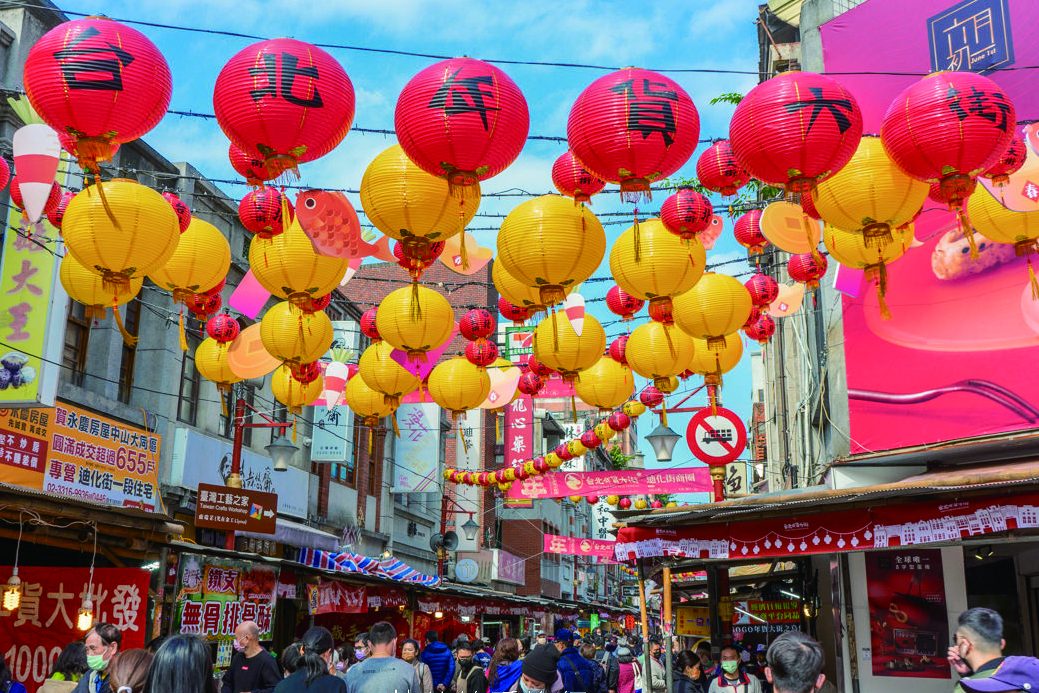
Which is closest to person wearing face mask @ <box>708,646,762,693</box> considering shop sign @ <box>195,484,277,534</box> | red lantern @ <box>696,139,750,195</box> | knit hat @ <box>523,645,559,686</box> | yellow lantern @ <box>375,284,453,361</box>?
knit hat @ <box>523,645,559,686</box>

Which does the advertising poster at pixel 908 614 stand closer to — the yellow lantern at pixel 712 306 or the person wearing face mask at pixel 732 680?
the person wearing face mask at pixel 732 680

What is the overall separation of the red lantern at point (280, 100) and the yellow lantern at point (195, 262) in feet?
9.20

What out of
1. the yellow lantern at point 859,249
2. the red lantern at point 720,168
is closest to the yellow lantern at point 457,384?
the red lantern at point 720,168

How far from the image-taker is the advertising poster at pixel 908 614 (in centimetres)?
1247

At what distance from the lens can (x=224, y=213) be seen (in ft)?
74.3

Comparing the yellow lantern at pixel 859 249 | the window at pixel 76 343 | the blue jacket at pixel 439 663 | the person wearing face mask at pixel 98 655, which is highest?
the window at pixel 76 343

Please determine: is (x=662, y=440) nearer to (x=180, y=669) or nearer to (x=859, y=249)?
(x=859, y=249)

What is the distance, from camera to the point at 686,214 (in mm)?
8484

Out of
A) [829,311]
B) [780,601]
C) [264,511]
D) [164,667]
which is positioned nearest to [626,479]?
[780,601]

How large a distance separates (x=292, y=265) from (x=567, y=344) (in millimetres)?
3192

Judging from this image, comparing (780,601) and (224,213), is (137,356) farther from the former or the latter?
(780,601)

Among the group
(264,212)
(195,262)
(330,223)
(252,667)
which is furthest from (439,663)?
(330,223)

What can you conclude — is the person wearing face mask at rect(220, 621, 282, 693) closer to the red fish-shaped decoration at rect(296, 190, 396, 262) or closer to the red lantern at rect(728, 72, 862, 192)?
the red fish-shaped decoration at rect(296, 190, 396, 262)

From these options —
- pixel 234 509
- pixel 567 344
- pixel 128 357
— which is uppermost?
pixel 128 357
